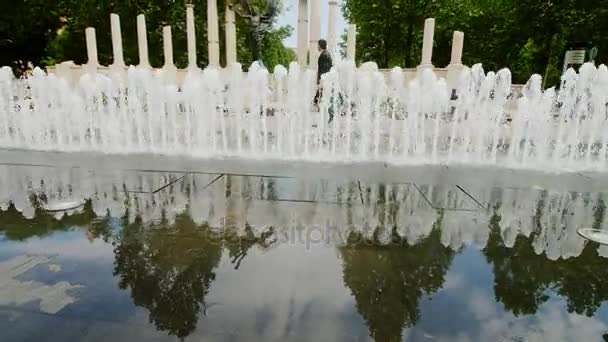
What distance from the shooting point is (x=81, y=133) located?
8.87m

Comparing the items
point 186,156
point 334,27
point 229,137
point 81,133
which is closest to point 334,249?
point 186,156

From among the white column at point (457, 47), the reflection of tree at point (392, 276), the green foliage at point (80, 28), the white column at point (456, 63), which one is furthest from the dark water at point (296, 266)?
the green foliage at point (80, 28)

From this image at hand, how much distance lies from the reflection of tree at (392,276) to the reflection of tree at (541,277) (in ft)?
1.30

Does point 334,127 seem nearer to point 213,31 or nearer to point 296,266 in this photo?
point 296,266

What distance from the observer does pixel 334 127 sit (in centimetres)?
886

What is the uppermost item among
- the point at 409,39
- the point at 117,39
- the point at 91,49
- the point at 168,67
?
the point at 409,39

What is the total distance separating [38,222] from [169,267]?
5.79 ft

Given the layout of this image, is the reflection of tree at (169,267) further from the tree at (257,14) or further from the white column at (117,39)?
the white column at (117,39)

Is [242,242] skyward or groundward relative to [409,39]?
groundward

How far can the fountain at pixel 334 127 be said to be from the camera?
761 cm

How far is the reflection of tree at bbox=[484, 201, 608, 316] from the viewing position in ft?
8.62

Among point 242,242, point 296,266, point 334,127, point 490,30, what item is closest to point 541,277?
point 296,266

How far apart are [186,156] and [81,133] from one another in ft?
11.0

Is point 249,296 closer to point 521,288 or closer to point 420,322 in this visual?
point 420,322
